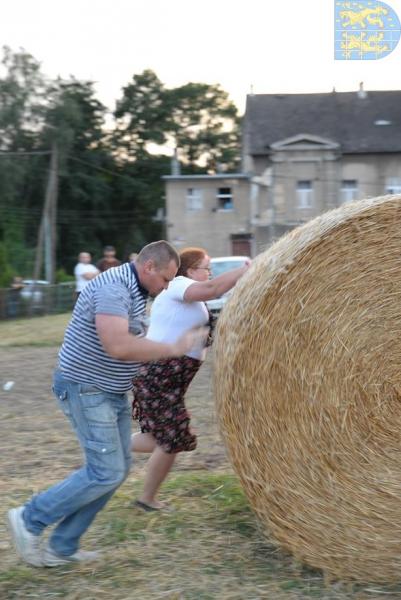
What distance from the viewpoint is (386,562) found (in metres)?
4.25

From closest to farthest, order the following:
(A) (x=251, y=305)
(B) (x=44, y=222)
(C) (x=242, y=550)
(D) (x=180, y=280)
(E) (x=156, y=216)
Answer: (A) (x=251, y=305)
(C) (x=242, y=550)
(D) (x=180, y=280)
(B) (x=44, y=222)
(E) (x=156, y=216)

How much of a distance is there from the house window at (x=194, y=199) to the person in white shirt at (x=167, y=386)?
37.5 m

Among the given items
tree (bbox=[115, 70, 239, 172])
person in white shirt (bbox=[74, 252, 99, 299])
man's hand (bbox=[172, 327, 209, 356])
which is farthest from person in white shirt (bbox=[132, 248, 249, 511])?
tree (bbox=[115, 70, 239, 172])

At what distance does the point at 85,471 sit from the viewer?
4.32 m

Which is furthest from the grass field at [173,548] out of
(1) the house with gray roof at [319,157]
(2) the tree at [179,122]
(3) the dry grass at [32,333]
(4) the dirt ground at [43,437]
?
(2) the tree at [179,122]

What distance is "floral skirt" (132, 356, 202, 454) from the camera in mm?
5066

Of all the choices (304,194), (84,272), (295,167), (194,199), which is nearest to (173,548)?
(84,272)

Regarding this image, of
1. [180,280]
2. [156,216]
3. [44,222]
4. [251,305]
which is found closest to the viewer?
[251,305]

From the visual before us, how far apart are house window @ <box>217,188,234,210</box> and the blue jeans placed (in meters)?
38.1

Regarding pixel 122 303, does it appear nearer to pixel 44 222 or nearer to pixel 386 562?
A: pixel 386 562

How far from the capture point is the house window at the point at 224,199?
42188 mm

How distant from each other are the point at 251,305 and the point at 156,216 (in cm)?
4951

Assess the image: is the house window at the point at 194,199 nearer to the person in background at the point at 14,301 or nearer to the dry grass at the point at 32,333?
the person in background at the point at 14,301

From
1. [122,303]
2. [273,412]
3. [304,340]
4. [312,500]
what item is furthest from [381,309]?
[122,303]
